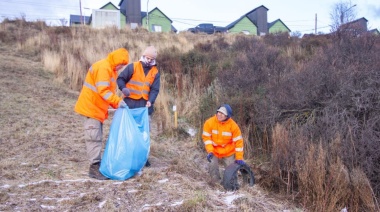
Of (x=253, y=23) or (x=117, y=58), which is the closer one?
(x=117, y=58)

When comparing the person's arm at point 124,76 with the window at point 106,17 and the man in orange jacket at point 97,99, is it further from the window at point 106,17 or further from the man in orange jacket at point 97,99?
the window at point 106,17

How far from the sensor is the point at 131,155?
12.4ft

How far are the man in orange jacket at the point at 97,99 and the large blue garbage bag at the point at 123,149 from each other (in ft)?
0.42

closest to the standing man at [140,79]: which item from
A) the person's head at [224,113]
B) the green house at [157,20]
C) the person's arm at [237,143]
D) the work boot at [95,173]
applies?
the work boot at [95,173]

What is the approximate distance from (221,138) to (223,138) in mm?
24

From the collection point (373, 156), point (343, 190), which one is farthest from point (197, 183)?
point (373, 156)

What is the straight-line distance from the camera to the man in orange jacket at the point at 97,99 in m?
3.78

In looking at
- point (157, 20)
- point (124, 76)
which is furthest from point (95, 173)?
→ point (157, 20)

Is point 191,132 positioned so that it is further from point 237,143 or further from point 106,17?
point 106,17

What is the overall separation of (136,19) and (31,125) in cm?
3009

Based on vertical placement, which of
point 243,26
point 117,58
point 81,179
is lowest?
point 81,179

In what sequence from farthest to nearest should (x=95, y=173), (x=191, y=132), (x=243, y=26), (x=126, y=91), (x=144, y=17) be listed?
(x=243, y=26) → (x=144, y=17) → (x=191, y=132) → (x=126, y=91) → (x=95, y=173)

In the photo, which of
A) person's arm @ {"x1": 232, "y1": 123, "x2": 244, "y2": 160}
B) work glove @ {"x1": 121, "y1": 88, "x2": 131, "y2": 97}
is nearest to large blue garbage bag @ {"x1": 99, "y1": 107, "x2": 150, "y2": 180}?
work glove @ {"x1": 121, "y1": 88, "x2": 131, "y2": 97}

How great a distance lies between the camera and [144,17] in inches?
1533
